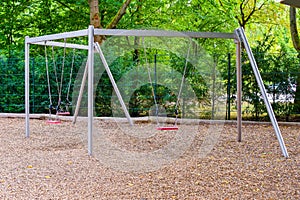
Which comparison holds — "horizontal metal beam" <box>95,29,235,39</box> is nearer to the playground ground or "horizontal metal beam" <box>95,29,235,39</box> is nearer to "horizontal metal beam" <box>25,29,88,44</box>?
"horizontal metal beam" <box>25,29,88,44</box>

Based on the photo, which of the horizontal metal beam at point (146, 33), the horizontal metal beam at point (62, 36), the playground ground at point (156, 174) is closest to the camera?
the playground ground at point (156, 174)

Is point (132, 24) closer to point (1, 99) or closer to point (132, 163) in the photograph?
point (1, 99)

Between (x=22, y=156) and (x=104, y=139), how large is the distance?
5.14 ft

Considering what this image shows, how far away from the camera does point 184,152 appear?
5477 mm

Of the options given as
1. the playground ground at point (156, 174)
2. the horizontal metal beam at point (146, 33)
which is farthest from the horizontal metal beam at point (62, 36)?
the playground ground at point (156, 174)

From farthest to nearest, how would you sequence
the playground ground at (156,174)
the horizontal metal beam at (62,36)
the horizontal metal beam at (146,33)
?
the horizontal metal beam at (62,36)
the horizontal metal beam at (146,33)
the playground ground at (156,174)

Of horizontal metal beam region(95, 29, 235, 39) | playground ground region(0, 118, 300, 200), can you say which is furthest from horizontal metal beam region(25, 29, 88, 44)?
playground ground region(0, 118, 300, 200)

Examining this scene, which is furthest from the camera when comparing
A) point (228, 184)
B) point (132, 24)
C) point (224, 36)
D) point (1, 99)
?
point (132, 24)

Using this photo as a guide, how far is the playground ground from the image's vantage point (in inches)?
140

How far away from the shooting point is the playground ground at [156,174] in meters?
3.55

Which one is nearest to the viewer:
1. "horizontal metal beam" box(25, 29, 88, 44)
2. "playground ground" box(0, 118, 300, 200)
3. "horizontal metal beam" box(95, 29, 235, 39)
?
"playground ground" box(0, 118, 300, 200)

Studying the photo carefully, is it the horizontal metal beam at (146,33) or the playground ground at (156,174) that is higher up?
the horizontal metal beam at (146,33)

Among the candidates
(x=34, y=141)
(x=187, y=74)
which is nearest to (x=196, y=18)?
(x=187, y=74)

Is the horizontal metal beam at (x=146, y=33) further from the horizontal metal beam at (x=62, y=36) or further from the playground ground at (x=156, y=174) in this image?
the playground ground at (x=156, y=174)
